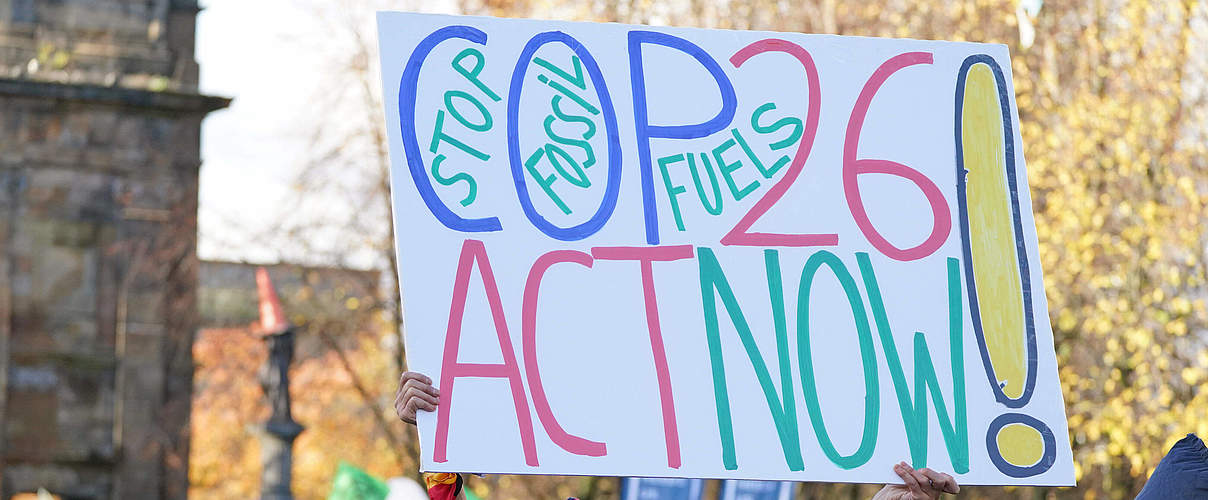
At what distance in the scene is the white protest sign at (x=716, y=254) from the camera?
3877 millimetres

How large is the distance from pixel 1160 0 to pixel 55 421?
547 inches

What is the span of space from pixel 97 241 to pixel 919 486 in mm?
19793

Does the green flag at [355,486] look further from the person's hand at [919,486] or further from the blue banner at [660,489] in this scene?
the person's hand at [919,486]

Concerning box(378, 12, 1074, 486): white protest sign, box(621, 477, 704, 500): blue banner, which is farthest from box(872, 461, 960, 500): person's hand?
box(621, 477, 704, 500): blue banner

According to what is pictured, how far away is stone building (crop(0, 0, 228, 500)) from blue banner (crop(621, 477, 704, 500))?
9.81 meters

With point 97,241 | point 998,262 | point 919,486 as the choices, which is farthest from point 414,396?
A: point 97,241

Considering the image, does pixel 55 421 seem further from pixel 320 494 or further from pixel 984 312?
pixel 984 312

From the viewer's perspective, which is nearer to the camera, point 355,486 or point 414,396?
point 414,396

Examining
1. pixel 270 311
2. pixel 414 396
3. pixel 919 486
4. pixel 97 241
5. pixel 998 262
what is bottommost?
pixel 919 486

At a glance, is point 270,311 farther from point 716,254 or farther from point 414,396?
point 414,396

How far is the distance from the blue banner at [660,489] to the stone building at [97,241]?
9.81 meters

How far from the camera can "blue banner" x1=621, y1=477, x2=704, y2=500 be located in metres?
13.0

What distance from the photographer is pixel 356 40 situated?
1764 centimetres

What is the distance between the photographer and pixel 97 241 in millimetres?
22484
